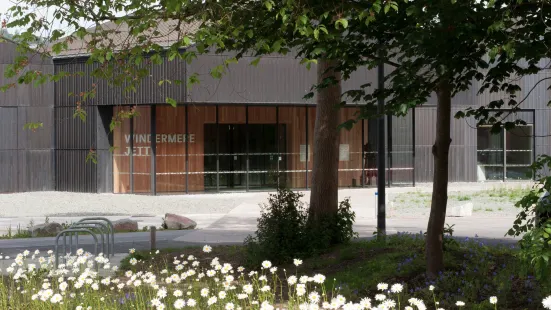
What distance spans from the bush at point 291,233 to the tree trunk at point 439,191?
2.80 metres

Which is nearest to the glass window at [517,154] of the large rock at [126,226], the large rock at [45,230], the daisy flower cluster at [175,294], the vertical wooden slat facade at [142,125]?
the vertical wooden slat facade at [142,125]

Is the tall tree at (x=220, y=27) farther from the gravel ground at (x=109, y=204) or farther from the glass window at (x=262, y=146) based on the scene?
the glass window at (x=262, y=146)

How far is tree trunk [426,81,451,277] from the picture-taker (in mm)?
10750

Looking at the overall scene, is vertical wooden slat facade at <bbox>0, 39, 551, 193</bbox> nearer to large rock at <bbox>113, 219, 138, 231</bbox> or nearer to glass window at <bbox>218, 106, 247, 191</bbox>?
glass window at <bbox>218, 106, 247, 191</bbox>

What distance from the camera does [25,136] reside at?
3362 centimetres

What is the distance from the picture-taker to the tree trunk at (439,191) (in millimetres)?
10750

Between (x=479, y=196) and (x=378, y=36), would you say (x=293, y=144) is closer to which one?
(x=479, y=196)

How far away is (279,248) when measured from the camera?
13016 millimetres

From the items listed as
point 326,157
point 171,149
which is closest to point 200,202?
point 171,149

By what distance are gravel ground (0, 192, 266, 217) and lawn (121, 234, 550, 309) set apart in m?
12.3

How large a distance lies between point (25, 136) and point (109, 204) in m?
6.82

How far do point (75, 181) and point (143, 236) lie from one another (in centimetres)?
1459

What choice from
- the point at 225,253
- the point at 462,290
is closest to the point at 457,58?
the point at 462,290

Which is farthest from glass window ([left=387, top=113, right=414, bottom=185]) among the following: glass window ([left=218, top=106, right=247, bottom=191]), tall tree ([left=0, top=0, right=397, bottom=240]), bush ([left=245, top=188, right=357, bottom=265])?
tall tree ([left=0, top=0, right=397, bottom=240])
